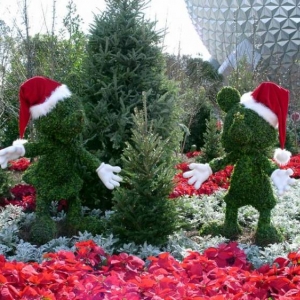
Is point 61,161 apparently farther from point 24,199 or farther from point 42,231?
point 24,199

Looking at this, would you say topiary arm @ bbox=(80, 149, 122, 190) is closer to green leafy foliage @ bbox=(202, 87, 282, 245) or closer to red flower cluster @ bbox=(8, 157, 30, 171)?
green leafy foliage @ bbox=(202, 87, 282, 245)

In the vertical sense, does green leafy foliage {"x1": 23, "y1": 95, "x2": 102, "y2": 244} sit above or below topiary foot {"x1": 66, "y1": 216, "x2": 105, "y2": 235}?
above

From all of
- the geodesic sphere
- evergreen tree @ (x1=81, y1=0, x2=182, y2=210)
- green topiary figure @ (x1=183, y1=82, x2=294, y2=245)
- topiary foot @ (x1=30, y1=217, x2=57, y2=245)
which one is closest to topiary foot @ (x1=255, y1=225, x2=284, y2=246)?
green topiary figure @ (x1=183, y1=82, x2=294, y2=245)

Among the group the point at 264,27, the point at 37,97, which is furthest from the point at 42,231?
the point at 264,27

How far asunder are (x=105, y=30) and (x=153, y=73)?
0.89 meters

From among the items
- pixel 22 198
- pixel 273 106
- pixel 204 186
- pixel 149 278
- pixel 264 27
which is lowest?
pixel 149 278

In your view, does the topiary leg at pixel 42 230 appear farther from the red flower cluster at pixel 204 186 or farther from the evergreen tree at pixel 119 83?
the red flower cluster at pixel 204 186

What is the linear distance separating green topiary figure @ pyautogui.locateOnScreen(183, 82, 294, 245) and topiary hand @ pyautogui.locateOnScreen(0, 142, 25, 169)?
185 centimetres

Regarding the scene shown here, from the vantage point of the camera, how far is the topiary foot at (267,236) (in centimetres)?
471

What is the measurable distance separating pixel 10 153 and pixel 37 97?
69 centimetres

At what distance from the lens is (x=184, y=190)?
6.96 m

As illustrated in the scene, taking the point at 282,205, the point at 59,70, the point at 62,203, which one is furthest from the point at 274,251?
the point at 59,70

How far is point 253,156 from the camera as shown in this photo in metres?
4.87

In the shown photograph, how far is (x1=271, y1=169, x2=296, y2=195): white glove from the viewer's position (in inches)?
177
